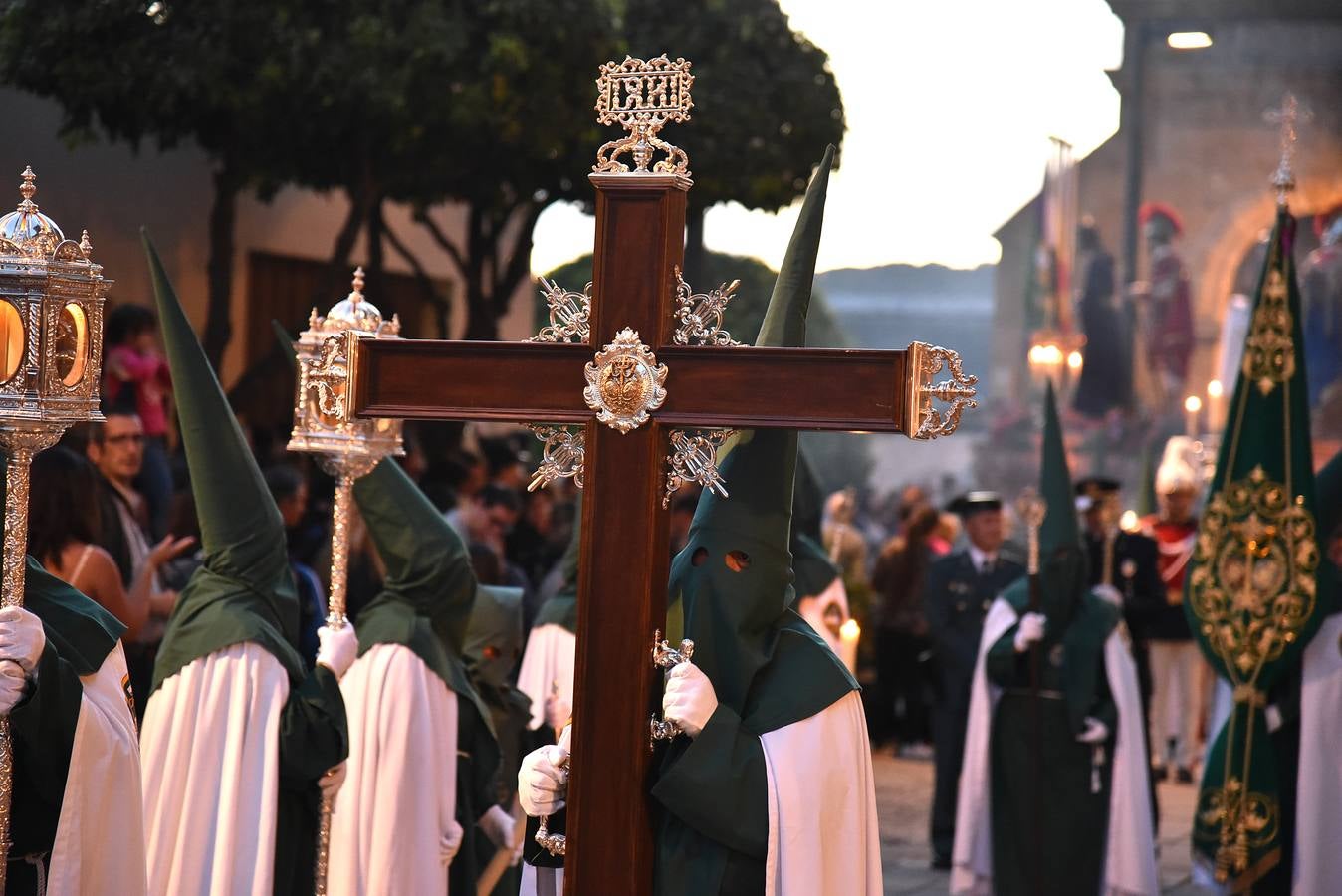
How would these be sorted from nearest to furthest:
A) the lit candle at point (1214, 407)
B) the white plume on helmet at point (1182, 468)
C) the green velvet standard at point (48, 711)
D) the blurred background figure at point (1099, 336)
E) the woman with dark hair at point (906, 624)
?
1. the green velvet standard at point (48, 711)
2. the woman with dark hair at point (906, 624)
3. the white plume on helmet at point (1182, 468)
4. the lit candle at point (1214, 407)
5. the blurred background figure at point (1099, 336)

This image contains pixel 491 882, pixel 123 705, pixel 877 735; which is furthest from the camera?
pixel 877 735

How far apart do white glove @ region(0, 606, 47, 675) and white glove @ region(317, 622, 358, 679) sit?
1428 mm

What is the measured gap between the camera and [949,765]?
38.6ft

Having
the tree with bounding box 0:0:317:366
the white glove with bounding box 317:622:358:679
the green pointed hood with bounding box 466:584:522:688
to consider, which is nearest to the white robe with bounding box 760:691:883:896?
the white glove with bounding box 317:622:358:679

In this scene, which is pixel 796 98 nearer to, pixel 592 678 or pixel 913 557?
pixel 913 557

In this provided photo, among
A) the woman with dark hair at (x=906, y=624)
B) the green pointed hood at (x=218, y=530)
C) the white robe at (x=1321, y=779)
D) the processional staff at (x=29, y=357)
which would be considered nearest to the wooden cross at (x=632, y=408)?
the processional staff at (x=29, y=357)

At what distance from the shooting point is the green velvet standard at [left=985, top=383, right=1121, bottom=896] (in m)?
9.50

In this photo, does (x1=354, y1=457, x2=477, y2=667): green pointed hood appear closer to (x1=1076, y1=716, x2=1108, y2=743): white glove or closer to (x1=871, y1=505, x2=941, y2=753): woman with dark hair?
(x1=1076, y1=716, x2=1108, y2=743): white glove

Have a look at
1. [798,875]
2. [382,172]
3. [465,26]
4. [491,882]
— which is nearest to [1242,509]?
[491,882]

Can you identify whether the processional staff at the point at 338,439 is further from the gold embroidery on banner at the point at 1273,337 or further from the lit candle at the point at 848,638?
Answer: the gold embroidery on banner at the point at 1273,337

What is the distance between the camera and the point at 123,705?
4613 millimetres

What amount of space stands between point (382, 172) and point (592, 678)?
10355 millimetres

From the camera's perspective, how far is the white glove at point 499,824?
25.2 feet

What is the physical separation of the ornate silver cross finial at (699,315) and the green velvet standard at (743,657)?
26 cm
